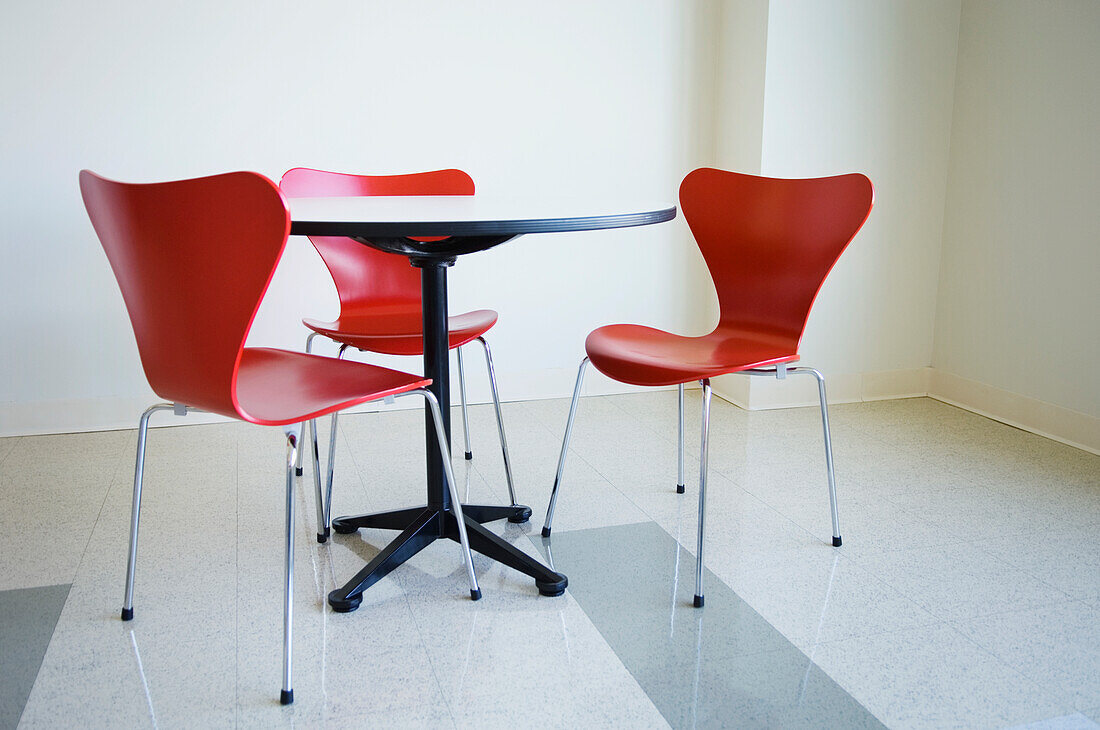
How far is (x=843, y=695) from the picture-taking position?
171 cm

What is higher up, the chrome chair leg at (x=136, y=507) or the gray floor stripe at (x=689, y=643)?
the chrome chair leg at (x=136, y=507)

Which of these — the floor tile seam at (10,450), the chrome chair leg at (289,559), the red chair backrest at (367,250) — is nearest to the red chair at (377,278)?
the red chair backrest at (367,250)

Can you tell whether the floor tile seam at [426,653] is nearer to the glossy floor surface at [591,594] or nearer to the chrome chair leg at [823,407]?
the glossy floor surface at [591,594]

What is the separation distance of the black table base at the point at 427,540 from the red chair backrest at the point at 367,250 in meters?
0.65

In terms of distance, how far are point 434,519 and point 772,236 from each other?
1.11m

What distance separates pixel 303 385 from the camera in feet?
6.17

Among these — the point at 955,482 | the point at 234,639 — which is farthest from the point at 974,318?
the point at 234,639

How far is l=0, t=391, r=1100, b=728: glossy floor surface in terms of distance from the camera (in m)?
1.70

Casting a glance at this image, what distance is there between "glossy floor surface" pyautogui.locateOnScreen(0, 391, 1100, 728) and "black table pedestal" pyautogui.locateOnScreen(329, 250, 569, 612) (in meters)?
0.05

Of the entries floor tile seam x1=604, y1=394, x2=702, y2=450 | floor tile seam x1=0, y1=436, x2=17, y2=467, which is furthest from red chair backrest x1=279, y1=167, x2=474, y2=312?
floor tile seam x1=0, y1=436, x2=17, y2=467

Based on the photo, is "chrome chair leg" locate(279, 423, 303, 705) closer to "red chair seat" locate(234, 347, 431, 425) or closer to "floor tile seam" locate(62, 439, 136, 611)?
"red chair seat" locate(234, 347, 431, 425)

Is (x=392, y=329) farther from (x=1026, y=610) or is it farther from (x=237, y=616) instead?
(x=1026, y=610)

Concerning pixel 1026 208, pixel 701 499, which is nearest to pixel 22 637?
pixel 701 499

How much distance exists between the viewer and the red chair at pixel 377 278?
2.50 metres
